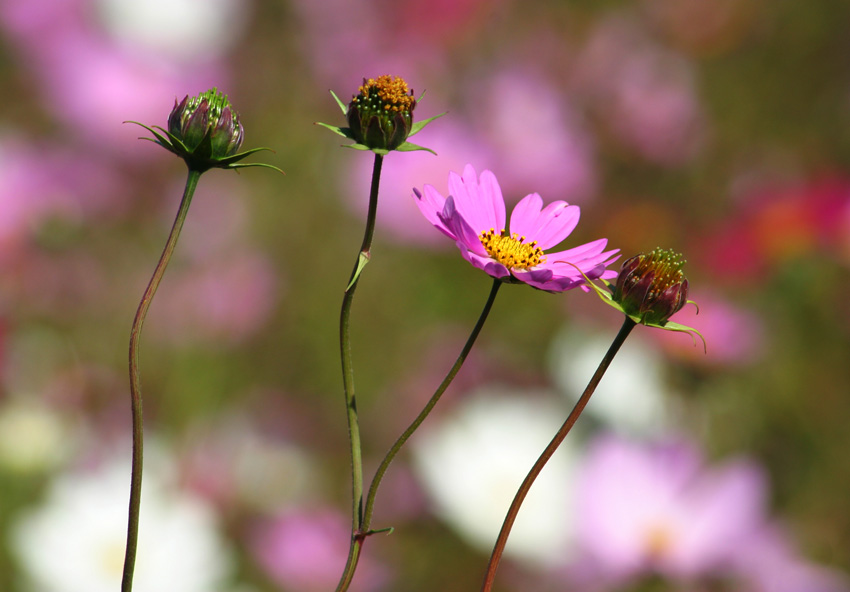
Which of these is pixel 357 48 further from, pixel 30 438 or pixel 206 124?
pixel 206 124

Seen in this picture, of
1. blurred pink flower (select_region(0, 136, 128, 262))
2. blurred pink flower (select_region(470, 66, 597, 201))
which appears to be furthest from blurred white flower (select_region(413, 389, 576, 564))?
blurred pink flower (select_region(0, 136, 128, 262))

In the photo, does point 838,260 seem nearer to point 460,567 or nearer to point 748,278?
point 748,278

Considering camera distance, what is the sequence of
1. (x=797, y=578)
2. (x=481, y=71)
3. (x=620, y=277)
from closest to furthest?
(x=620, y=277), (x=797, y=578), (x=481, y=71)

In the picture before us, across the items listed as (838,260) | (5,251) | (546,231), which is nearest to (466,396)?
(838,260)

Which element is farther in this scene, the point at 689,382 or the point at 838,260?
the point at 838,260

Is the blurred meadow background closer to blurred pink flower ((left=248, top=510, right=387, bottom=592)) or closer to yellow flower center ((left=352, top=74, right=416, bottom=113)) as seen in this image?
blurred pink flower ((left=248, top=510, right=387, bottom=592))

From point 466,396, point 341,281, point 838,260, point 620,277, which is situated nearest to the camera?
point 620,277

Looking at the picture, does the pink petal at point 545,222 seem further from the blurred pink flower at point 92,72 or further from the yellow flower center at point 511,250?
the blurred pink flower at point 92,72
